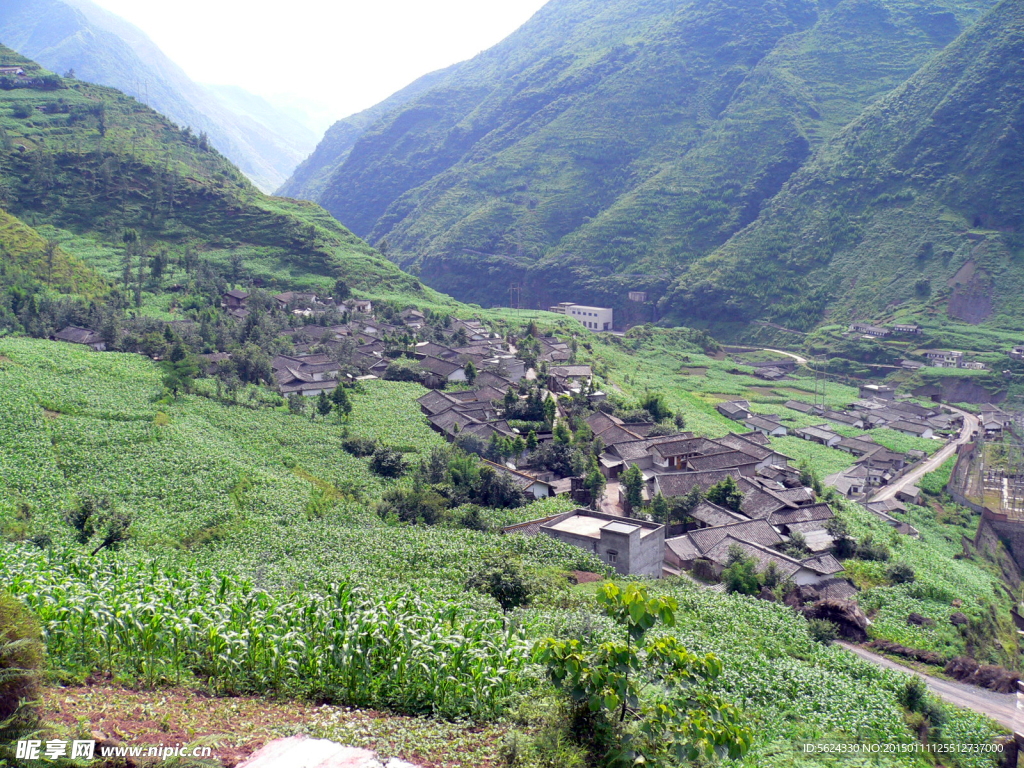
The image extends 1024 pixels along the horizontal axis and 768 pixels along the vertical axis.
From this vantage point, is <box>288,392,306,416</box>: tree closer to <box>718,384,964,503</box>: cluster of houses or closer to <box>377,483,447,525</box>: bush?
<box>377,483,447,525</box>: bush

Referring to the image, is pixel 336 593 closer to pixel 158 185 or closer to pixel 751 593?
pixel 751 593

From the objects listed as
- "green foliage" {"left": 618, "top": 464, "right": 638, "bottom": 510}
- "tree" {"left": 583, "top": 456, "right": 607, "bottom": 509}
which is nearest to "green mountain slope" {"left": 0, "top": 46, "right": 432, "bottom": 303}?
"tree" {"left": 583, "top": 456, "right": 607, "bottom": 509}

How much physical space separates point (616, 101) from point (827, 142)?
42329 millimetres

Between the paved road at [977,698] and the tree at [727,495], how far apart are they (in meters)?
10.1

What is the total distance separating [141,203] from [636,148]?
271 ft

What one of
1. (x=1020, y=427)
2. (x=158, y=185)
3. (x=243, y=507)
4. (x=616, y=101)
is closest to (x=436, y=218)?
(x=616, y=101)

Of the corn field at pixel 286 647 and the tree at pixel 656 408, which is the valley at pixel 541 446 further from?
the tree at pixel 656 408

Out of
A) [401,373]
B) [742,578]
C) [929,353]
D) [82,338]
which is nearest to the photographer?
[742,578]

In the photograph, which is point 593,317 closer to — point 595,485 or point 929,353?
point 929,353

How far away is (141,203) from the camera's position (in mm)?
60438

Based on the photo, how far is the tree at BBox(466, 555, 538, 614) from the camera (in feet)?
44.7

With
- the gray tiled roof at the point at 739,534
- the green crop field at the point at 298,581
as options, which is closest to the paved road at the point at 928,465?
the green crop field at the point at 298,581

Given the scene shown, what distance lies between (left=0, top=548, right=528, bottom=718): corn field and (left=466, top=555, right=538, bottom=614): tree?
16.6 ft

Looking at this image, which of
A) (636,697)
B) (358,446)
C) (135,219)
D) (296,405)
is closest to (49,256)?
(135,219)
